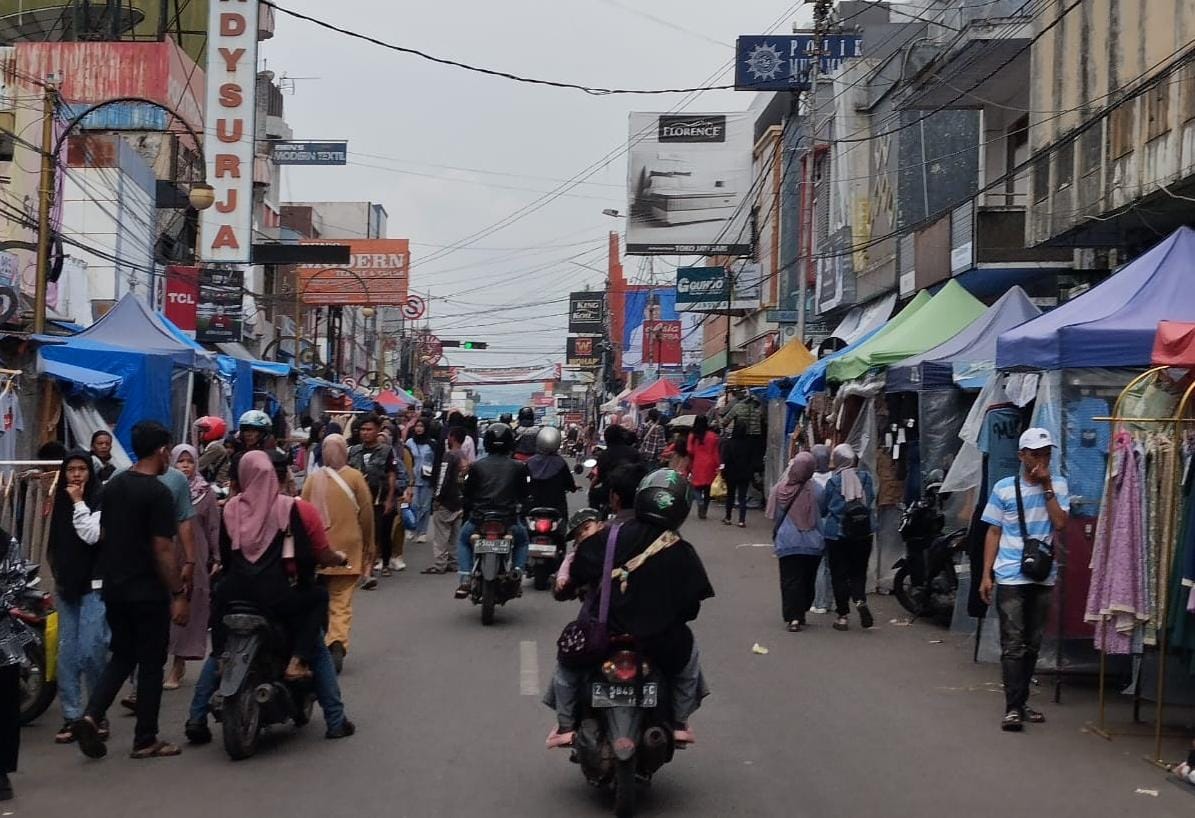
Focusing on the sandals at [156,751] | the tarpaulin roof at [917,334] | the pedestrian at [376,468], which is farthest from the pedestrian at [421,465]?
the sandals at [156,751]

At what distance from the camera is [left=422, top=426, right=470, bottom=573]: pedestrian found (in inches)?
626

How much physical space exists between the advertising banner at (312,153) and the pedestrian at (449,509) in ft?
136

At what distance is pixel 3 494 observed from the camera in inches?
385

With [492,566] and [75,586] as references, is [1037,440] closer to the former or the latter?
[492,566]

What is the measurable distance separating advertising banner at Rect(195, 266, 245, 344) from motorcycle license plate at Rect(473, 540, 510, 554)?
2288 cm

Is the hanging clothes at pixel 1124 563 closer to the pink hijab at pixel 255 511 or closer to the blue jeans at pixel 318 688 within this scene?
the blue jeans at pixel 318 688

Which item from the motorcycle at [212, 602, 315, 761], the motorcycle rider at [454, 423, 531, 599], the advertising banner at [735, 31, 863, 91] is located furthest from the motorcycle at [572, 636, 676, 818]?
the advertising banner at [735, 31, 863, 91]

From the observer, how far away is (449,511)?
1680 centimetres

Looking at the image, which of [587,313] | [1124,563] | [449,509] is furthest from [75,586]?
[587,313]

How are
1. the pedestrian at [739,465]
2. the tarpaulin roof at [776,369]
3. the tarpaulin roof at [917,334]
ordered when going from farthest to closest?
the pedestrian at [739,465] → the tarpaulin roof at [776,369] → the tarpaulin roof at [917,334]

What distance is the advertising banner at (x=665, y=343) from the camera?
215 ft

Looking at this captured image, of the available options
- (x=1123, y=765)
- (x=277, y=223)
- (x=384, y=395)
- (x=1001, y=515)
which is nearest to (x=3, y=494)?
(x=1001, y=515)

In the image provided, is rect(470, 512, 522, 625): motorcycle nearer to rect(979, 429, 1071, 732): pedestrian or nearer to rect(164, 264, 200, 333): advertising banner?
rect(979, 429, 1071, 732): pedestrian

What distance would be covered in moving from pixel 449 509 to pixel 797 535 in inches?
206
